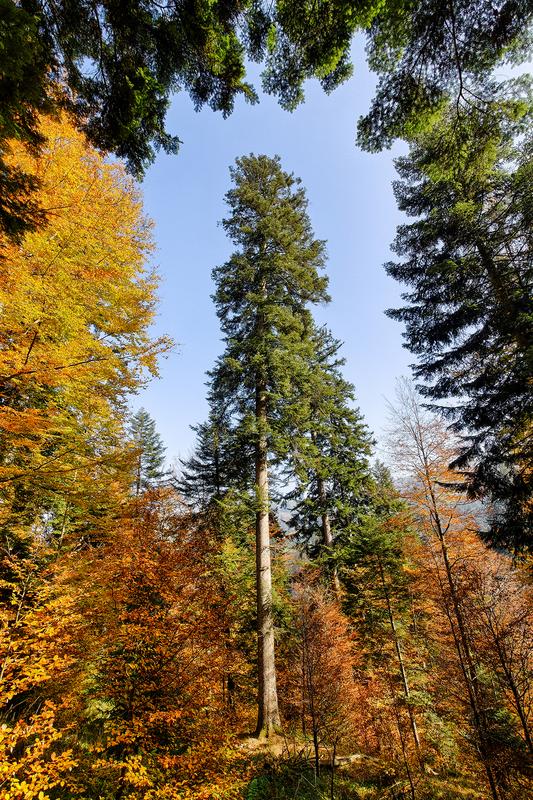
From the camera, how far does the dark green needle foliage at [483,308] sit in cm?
773

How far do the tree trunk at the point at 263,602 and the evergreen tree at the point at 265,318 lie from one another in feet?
0.08

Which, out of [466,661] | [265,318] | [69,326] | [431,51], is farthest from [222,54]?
[466,661]

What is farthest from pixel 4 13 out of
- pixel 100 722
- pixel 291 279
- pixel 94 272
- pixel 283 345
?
pixel 100 722

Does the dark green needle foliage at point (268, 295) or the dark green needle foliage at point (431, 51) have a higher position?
the dark green needle foliage at point (268, 295)

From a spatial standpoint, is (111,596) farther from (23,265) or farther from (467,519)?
(467,519)

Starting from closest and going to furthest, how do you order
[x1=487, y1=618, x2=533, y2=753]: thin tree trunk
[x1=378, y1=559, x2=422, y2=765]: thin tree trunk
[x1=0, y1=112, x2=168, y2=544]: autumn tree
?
[x1=0, y1=112, x2=168, y2=544]: autumn tree < [x1=487, y1=618, x2=533, y2=753]: thin tree trunk < [x1=378, y1=559, x2=422, y2=765]: thin tree trunk

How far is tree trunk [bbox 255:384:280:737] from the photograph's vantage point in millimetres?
8391

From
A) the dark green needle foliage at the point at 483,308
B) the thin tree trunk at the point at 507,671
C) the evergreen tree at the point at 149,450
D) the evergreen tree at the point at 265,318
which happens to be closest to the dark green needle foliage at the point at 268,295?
the evergreen tree at the point at 265,318

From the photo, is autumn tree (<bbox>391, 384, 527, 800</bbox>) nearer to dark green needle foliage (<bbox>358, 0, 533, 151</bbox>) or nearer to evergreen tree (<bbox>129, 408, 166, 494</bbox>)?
dark green needle foliage (<bbox>358, 0, 533, 151</bbox>)

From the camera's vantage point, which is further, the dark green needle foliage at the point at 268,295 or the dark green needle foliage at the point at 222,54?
the dark green needle foliage at the point at 268,295

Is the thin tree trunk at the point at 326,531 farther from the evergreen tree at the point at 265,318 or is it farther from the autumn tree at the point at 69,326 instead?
the autumn tree at the point at 69,326

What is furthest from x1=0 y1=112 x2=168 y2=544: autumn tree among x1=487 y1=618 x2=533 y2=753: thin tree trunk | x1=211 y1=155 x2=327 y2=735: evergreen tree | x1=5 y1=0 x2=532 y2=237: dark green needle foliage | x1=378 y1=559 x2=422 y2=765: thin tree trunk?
x1=378 y1=559 x2=422 y2=765: thin tree trunk

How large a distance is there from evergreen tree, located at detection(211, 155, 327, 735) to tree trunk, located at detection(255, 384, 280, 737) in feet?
0.08

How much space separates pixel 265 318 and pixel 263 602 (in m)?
9.16
